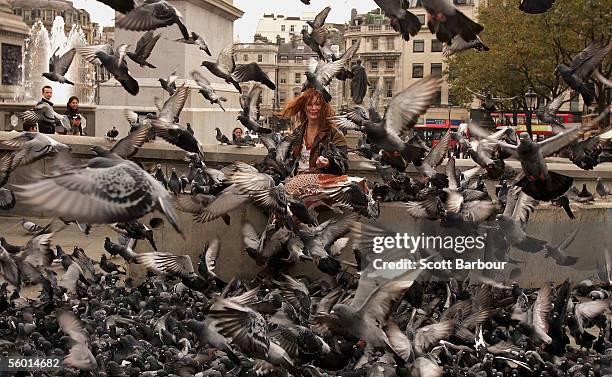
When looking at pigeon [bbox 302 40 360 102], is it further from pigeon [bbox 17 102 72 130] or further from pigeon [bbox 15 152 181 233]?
pigeon [bbox 15 152 181 233]

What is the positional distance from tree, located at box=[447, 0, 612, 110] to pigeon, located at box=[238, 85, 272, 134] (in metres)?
21.4

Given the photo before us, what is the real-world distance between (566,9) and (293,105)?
28.3m

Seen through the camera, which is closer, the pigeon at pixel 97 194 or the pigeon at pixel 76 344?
the pigeon at pixel 97 194

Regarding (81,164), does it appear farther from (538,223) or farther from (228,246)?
(538,223)

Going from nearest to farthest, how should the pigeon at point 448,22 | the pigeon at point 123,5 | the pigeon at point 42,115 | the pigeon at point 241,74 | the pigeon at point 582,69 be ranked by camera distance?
the pigeon at point 448,22 < the pigeon at point 123,5 < the pigeon at point 582,69 < the pigeon at point 241,74 < the pigeon at point 42,115

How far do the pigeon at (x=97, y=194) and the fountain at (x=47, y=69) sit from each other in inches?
1014

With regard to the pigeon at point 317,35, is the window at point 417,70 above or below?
above

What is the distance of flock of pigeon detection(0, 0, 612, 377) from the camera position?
5926 millimetres

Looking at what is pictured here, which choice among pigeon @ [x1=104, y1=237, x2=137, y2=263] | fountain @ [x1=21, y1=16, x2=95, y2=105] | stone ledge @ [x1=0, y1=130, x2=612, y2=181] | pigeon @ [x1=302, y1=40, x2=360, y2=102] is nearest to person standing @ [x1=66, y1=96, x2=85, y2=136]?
stone ledge @ [x1=0, y1=130, x2=612, y2=181]

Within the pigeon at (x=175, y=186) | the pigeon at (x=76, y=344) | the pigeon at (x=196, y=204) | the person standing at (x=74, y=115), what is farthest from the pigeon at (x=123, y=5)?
the person standing at (x=74, y=115)

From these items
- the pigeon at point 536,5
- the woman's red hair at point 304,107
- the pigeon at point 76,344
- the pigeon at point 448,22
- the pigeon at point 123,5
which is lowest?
the pigeon at point 76,344

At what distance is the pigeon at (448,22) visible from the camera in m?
5.47

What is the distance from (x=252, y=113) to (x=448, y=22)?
7.03 metres

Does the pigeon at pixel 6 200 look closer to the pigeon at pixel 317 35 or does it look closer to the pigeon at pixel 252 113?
the pigeon at pixel 252 113
